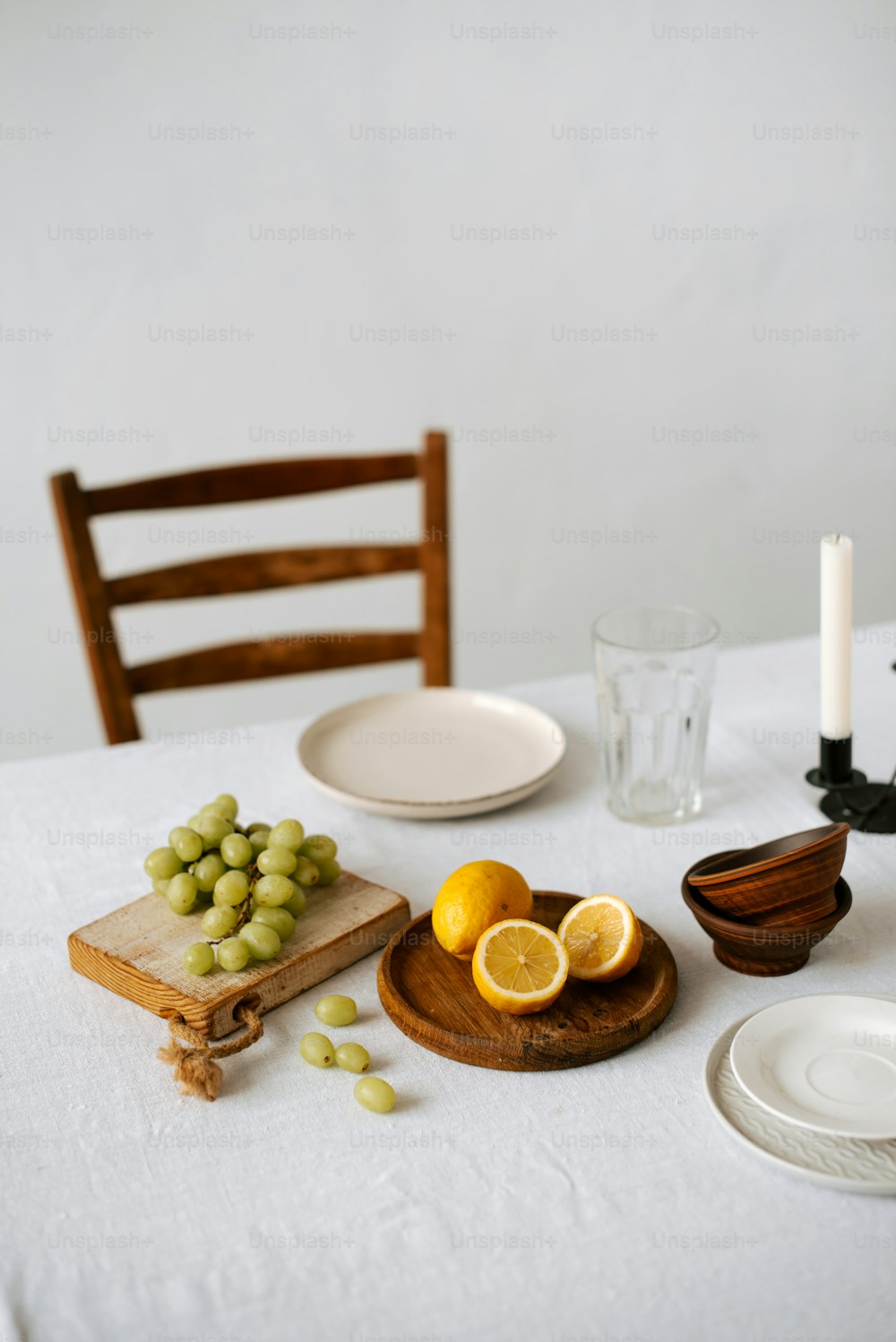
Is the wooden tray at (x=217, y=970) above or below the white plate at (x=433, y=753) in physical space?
below

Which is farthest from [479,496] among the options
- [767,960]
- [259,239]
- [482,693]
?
[767,960]

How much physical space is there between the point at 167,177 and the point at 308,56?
0.37 meters

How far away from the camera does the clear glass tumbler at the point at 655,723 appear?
1199 mm

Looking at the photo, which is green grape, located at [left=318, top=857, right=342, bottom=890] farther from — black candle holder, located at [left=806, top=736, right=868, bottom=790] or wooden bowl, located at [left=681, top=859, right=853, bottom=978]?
black candle holder, located at [left=806, top=736, right=868, bottom=790]

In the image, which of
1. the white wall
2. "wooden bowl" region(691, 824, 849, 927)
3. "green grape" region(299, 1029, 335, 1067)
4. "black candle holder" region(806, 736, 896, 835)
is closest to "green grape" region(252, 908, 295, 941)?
"green grape" region(299, 1029, 335, 1067)

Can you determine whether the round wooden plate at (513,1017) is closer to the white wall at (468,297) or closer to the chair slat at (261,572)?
the chair slat at (261,572)

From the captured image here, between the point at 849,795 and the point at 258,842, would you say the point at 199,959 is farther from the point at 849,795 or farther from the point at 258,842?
the point at 849,795

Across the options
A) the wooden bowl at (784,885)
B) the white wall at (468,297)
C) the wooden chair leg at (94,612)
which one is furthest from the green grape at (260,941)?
the white wall at (468,297)

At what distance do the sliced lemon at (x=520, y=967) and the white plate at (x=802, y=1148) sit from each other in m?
0.12

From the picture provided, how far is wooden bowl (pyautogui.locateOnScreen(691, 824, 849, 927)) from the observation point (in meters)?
0.90

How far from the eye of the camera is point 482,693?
1.44 metres

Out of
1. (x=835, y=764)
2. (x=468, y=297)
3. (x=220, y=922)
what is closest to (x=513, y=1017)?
(x=220, y=922)

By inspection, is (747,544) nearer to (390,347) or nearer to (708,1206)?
(390,347)

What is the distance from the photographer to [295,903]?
1.01 metres
